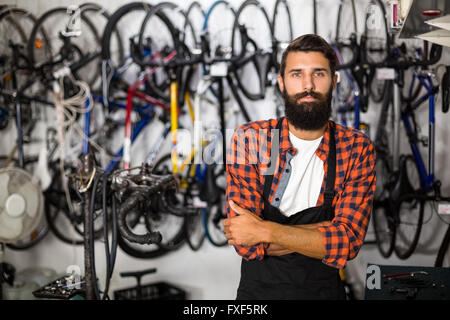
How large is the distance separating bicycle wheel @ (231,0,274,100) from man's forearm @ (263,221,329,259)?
160cm

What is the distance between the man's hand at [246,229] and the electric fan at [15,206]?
1.54m

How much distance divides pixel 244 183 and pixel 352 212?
18.5 inches

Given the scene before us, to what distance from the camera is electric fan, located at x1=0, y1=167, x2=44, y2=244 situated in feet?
8.73

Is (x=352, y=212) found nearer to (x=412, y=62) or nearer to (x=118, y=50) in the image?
(x=412, y=62)

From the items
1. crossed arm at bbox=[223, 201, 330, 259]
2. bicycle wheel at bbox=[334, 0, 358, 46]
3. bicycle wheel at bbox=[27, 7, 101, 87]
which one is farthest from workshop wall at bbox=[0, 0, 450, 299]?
crossed arm at bbox=[223, 201, 330, 259]

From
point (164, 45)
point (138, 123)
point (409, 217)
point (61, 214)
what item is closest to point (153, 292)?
point (61, 214)

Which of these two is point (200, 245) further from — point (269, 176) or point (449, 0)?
point (449, 0)

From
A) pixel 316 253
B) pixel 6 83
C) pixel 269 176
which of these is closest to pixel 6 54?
pixel 6 83

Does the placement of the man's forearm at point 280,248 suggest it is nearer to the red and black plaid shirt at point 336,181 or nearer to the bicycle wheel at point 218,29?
the red and black plaid shirt at point 336,181

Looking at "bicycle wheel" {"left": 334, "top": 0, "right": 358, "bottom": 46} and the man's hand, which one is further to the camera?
"bicycle wheel" {"left": 334, "top": 0, "right": 358, "bottom": 46}

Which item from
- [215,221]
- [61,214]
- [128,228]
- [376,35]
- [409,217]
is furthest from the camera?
[61,214]

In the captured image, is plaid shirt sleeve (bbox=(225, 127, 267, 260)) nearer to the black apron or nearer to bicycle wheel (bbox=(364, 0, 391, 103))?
the black apron

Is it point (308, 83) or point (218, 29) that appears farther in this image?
point (218, 29)

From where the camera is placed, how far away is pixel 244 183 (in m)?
1.94
